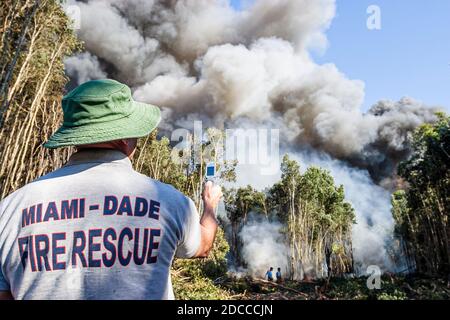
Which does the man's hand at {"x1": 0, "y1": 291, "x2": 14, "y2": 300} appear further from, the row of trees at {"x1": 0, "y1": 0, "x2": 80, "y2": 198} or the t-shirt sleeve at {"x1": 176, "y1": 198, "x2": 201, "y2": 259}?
the row of trees at {"x1": 0, "y1": 0, "x2": 80, "y2": 198}

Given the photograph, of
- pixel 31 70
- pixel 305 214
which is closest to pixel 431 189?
pixel 305 214

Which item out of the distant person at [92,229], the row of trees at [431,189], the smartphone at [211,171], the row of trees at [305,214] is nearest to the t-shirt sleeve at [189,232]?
the distant person at [92,229]

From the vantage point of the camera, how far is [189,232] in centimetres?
102

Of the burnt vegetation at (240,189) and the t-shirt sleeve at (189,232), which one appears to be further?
the burnt vegetation at (240,189)

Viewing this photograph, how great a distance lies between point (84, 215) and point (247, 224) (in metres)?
46.4

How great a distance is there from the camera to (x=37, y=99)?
29.0ft

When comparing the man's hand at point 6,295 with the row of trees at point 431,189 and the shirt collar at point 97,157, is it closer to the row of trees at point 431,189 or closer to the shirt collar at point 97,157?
the shirt collar at point 97,157

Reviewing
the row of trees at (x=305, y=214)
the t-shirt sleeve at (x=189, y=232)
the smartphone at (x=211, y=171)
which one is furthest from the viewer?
the row of trees at (x=305, y=214)

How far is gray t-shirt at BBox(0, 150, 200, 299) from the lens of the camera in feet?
2.93

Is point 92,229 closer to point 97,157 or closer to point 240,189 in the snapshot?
point 97,157

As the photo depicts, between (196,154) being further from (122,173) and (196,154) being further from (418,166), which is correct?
(122,173)

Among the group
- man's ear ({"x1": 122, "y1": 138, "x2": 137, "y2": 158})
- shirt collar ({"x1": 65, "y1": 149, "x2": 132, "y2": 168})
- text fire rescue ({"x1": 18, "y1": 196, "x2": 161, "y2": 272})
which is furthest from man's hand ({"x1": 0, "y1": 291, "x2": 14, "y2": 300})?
man's ear ({"x1": 122, "y1": 138, "x2": 137, "y2": 158})

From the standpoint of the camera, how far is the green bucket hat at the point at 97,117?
1005 millimetres
